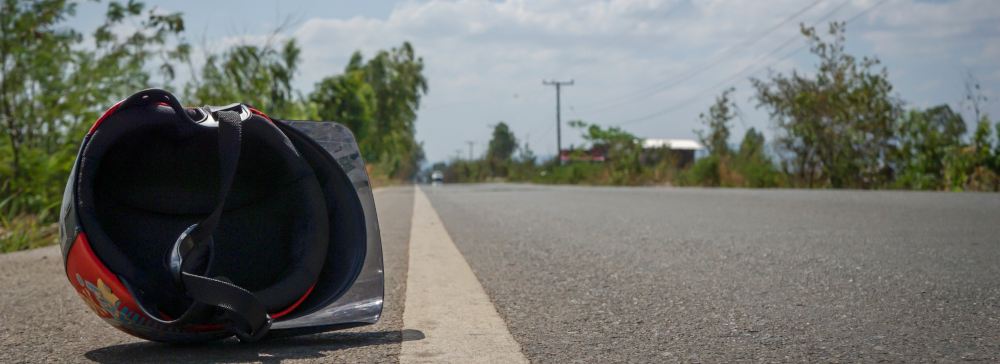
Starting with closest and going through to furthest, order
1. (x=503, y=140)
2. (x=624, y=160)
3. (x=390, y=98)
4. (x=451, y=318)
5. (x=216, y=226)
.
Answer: (x=216, y=226) → (x=451, y=318) → (x=624, y=160) → (x=390, y=98) → (x=503, y=140)

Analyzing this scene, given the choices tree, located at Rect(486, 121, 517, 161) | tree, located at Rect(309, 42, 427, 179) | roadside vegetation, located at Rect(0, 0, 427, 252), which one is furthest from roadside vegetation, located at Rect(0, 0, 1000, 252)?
tree, located at Rect(486, 121, 517, 161)

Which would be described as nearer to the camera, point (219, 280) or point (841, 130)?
point (219, 280)

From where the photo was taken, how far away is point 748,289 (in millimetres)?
2617

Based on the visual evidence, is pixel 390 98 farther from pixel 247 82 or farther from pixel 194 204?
pixel 194 204

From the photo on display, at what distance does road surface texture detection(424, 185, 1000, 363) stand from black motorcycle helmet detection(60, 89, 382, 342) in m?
0.56

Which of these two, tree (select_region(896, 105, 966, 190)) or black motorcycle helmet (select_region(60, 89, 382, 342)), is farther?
tree (select_region(896, 105, 966, 190))

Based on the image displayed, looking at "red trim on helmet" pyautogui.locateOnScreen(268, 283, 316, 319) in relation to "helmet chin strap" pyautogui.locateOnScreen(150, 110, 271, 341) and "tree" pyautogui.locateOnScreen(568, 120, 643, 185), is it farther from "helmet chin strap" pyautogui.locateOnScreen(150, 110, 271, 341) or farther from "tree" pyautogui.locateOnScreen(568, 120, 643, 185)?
"tree" pyautogui.locateOnScreen(568, 120, 643, 185)

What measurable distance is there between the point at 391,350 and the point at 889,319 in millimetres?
1406

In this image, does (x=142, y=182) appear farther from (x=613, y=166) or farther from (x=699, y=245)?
(x=613, y=166)

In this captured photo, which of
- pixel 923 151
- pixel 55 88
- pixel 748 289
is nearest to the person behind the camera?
pixel 748 289

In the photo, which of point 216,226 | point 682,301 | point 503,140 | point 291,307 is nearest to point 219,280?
point 216,226

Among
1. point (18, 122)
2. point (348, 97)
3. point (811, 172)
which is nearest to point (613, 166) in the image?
point (348, 97)

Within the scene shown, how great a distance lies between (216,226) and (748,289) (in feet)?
6.07

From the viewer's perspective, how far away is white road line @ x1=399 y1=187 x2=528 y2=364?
1718mm
